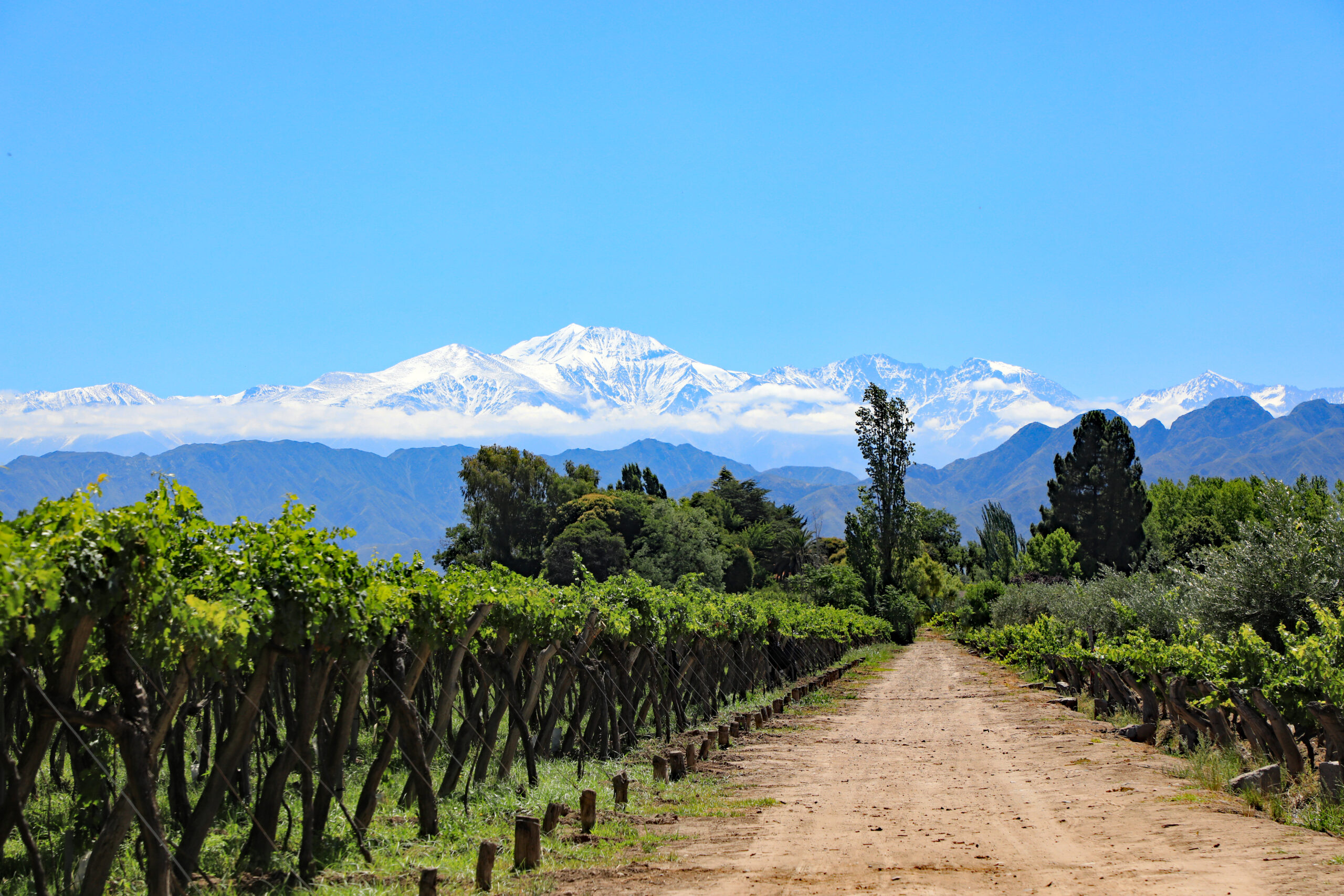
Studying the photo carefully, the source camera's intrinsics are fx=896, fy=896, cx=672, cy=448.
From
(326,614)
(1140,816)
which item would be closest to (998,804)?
(1140,816)

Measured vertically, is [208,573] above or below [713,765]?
above

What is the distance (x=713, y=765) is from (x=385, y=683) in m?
6.53

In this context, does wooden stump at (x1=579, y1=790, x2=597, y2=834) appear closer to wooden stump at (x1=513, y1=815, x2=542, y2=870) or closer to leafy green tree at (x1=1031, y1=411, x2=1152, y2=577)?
wooden stump at (x1=513, y1=815, x2=542, y2=870)

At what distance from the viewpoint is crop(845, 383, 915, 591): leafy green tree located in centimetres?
6325

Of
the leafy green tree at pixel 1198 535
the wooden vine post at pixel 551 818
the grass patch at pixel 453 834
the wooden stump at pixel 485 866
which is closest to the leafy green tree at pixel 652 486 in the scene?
the leafy green tree at pixel 1198 535

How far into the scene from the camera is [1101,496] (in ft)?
259

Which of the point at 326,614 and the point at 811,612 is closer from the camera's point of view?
the point at 326,614

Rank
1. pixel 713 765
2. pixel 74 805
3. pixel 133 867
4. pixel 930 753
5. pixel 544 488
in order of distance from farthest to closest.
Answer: pixel 544 488, pixel 930 753, pixel 713 765, pixel 74 805, pixel 133 867

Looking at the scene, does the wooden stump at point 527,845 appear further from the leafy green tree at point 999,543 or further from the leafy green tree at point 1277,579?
the leafy green tree at point 999,543

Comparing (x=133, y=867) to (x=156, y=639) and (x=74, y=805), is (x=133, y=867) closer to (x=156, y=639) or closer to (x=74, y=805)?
(x=74, y=805)

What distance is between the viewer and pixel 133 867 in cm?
816

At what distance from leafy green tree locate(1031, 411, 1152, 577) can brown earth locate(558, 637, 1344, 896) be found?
65.9 metres

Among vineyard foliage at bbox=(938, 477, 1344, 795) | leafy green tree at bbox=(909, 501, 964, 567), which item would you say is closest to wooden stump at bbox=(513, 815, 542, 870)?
vineyard foliage at bbox=(938, 477, 1344, 795)

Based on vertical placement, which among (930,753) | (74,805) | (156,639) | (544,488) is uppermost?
(544,488)
